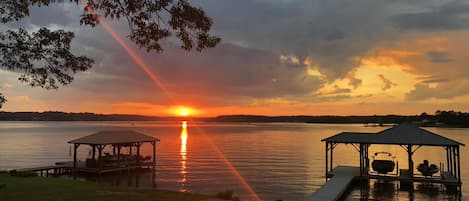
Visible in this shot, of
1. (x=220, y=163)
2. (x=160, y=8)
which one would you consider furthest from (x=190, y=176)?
(x=160, y=8)

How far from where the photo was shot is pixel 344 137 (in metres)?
28.3

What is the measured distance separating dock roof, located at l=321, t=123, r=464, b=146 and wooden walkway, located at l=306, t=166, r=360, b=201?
7.49ft

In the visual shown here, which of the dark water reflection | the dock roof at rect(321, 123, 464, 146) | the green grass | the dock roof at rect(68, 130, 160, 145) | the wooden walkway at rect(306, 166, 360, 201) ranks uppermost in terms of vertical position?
the dock roof at rect(321, 123, 464, 146)

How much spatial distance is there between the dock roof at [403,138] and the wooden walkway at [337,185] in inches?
89.9

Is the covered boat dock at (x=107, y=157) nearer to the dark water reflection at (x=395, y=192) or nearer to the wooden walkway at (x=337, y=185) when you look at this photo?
the wooden walkway at (x=337, y=185)

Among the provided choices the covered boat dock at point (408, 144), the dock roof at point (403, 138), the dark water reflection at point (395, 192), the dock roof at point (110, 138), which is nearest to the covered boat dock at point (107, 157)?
the dock roof at point (110, 138)

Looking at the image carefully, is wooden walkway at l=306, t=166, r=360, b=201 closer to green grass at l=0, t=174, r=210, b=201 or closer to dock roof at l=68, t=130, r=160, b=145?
green grass at l=0, t=174, r=210, b=201

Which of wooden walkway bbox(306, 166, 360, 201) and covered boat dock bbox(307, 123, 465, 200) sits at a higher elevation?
covered boat dock bbox(307, 123, 465, 200)

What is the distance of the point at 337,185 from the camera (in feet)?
76.6

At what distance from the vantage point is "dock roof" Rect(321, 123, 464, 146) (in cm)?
2531

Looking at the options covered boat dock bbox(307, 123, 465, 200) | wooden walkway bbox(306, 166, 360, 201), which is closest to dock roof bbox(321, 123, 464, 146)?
covered boat dock bbox(307, 123, 465, 200)

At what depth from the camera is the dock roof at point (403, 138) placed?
25312 millimetres

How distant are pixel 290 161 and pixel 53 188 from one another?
32.7 metres

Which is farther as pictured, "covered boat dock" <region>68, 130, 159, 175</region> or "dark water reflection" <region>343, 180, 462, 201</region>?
"covered boat dock" <region>68, 130, 159, 175</region>
